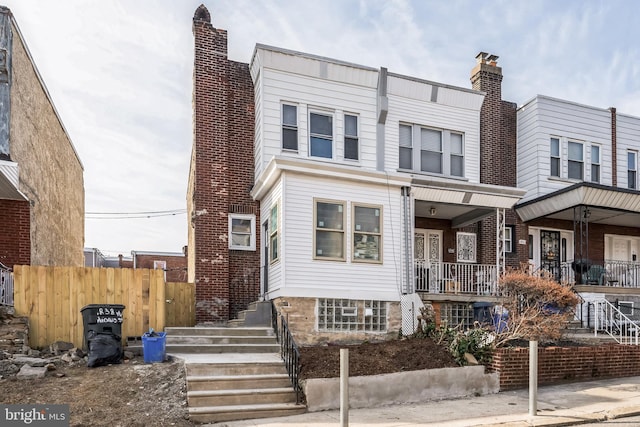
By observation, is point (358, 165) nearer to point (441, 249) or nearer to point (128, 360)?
point (441, 249)

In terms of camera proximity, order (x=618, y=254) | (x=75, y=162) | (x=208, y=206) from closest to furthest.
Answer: (x=208, y=206) < (x=618, y=254) < (x=75, y=162)

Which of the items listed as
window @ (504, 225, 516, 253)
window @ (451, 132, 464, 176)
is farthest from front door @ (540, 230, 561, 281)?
window @ (451, 132, 464, 176)

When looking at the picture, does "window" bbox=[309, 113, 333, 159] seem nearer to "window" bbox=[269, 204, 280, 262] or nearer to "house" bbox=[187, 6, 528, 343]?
"house" bbox=[187, 6, 528, 343]

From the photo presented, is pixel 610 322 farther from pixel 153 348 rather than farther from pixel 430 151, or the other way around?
pixel 153 348

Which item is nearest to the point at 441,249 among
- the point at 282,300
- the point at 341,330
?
the point at 341,330

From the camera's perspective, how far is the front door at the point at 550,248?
1845 centimetres

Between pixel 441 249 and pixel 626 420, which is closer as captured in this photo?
pixel 626 420

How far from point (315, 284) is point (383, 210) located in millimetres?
2643

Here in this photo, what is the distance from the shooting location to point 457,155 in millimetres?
16812

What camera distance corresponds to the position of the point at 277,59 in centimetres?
1455

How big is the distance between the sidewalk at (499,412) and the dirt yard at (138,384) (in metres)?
0.84

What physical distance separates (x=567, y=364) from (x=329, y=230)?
234 inches

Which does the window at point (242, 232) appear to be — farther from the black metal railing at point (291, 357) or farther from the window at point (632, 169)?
the window at point (632, 169)

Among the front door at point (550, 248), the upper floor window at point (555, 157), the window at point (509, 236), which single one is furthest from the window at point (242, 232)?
the upper floor window at point (555, 157)
